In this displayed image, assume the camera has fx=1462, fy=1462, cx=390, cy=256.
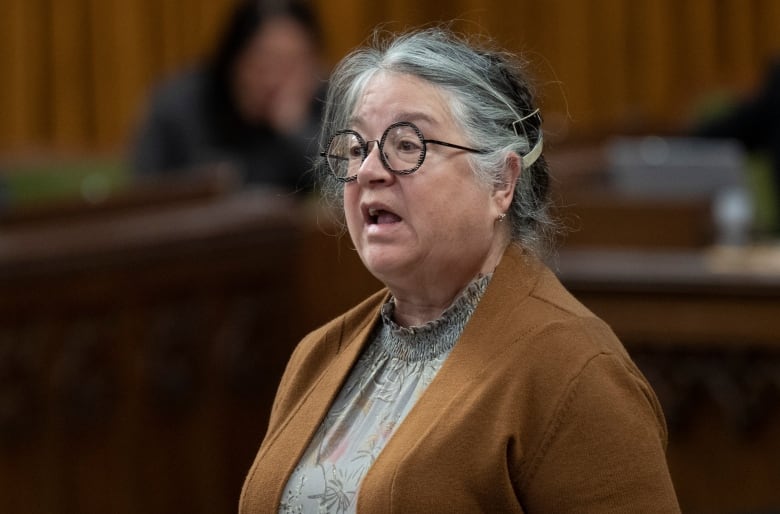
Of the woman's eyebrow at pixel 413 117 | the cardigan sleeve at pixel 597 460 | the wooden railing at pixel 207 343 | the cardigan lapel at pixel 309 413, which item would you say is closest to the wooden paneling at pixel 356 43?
the wooden railing at pixel 207 343

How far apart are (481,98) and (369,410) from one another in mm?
356

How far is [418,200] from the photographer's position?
152cm

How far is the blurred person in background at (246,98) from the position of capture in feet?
16.3

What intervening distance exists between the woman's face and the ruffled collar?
1.2 inches

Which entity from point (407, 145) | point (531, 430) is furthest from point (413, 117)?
point (531, 430)

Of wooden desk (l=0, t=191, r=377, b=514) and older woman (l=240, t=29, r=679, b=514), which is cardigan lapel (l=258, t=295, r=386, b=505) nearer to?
older woman (l=240, t=29, r=679, b=514)

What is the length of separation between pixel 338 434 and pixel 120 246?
2.31 m

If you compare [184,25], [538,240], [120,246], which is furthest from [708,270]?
[184,25]

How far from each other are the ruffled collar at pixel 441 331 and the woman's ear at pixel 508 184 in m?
0.08

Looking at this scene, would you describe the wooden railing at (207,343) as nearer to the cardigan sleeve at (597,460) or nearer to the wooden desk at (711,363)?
the wooden desk at (711,363)

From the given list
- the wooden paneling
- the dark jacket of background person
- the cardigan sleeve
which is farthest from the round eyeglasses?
the wooden paneling

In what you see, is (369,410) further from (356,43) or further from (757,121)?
(356,43)

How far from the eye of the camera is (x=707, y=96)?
20.3ft

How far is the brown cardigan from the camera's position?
1418 mm
